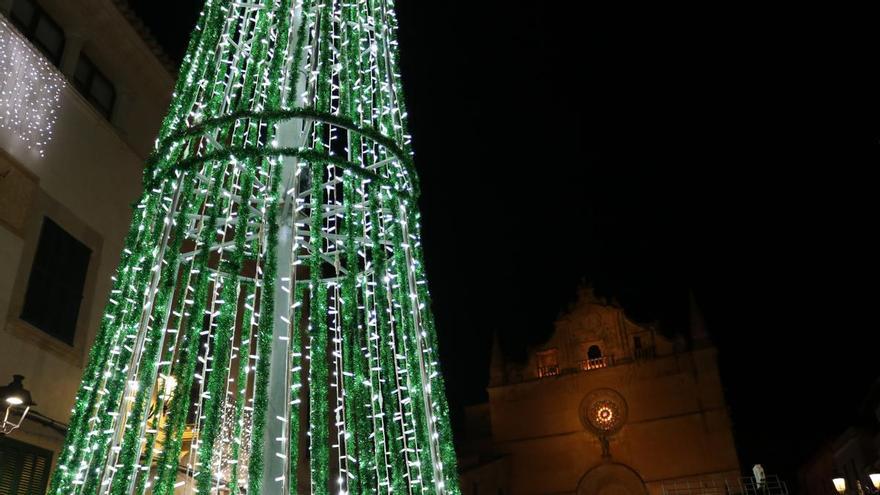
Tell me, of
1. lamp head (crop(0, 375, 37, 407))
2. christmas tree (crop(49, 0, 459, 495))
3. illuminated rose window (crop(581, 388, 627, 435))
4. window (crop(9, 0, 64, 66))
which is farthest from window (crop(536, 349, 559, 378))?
christmas tree (crop(49, 0, 459, 495))

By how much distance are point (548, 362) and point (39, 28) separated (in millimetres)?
29510

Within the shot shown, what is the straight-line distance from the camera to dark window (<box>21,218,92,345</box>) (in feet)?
31.9

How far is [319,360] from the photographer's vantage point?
5371mm

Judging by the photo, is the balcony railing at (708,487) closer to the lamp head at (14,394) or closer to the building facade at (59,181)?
the building facade at (59,181)

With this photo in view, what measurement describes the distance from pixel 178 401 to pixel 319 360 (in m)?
1.01

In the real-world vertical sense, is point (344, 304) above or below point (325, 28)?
below

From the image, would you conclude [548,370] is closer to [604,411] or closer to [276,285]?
[604,411]

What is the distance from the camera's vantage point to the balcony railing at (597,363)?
114 feet

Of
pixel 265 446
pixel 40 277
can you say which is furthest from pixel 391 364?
pixel 40 277

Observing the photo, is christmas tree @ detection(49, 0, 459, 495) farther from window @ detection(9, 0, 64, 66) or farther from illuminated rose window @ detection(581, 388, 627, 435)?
illuminated rose window @ detection(581, 388, 627, 435)

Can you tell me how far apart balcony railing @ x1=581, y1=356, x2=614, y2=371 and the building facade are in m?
26.6

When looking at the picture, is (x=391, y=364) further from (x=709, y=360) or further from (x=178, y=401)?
(x=709, y=360)

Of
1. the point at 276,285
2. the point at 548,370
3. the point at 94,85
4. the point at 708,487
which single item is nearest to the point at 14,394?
the point at 276,285

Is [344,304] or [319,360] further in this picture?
[344,304]
